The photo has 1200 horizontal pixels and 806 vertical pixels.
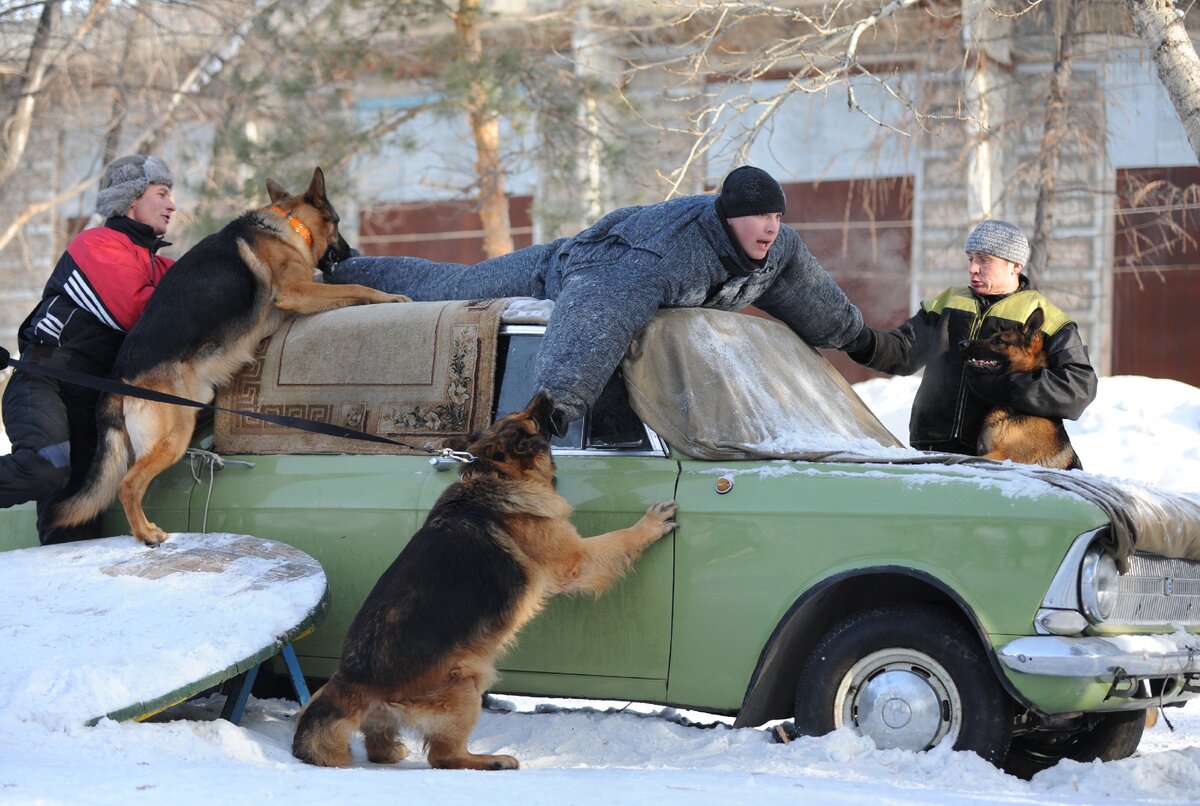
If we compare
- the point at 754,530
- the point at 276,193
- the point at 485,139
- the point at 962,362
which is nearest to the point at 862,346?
the point at 962,362

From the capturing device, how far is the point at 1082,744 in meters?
4.70

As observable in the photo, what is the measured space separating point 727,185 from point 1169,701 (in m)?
2.33

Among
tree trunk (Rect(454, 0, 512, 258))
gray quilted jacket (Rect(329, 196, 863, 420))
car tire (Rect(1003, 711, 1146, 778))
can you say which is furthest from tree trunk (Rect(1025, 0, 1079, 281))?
car tire (Rect(1003, 711, 1146, 778))

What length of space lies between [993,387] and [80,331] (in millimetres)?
3824

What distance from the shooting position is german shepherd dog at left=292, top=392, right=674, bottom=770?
4.06 metres

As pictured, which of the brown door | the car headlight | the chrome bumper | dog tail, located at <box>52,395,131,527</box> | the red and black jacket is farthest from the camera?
the brown door

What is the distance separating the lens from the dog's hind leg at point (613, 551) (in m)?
4.27

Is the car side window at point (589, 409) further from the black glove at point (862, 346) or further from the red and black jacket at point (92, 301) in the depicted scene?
the red and black jacket at point (92, 301)

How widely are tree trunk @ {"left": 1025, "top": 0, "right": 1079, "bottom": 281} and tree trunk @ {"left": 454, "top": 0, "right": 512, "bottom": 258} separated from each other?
217 inches

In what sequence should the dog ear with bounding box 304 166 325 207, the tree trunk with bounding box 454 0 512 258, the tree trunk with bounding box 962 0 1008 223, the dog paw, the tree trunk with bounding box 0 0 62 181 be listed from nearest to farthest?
1. the dog paw
2. the dog ear with bounding box 304 166 325 207
3. the tree trunk with bounding box 962 0 1008 223
4. the tree trunk with bounding box 0 0 62 181
5. the tree trunk with bounding box 454 0 512 258

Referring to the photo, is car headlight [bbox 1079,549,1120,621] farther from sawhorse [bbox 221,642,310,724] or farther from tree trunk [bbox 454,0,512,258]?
tree trunk [bbox 454,0,512,258]

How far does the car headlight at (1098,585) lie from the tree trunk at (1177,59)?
167 inches

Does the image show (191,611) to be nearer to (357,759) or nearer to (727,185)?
(357,759)

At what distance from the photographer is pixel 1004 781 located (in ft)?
12.6
